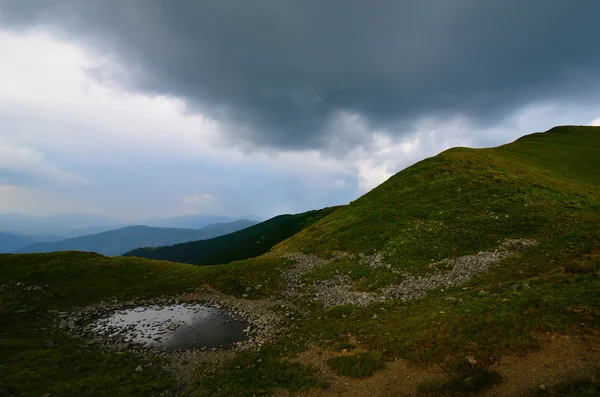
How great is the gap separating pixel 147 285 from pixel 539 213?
51385 millimetres

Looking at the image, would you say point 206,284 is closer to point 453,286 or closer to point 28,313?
point 28,313

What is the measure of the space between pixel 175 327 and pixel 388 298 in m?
20.0

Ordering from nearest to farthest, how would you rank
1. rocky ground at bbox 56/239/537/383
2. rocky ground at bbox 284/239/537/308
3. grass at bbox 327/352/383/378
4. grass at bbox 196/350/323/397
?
grass at bbox 196/350/323/397
grass at bbox 327/352/383/378
rocky ground at bbox 56/239/537/383
rocky ground at bbox 284/239/537/308

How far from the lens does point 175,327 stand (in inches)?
1002

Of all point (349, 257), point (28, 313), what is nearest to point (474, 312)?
point (349, 257)

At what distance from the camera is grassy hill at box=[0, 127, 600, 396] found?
15.4 meters

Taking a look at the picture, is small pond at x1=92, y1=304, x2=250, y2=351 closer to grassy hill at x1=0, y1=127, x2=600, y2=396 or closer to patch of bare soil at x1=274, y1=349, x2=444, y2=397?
grassy hill at x1=0, y1=127, x2=600, y2=396

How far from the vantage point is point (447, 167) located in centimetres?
5509

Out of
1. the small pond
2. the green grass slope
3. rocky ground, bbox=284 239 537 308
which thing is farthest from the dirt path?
the green grass slope

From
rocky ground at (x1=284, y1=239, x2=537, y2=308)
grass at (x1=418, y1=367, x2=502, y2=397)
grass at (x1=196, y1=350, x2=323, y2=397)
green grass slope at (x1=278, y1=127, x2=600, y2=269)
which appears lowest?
grass at (x1=196, y1=350, x2=323, y2=397)

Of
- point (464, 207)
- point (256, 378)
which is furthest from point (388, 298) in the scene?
point (464, 207)

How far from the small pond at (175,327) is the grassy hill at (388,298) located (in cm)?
270

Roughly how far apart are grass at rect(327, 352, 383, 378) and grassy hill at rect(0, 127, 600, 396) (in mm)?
95

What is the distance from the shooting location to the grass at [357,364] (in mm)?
15945
